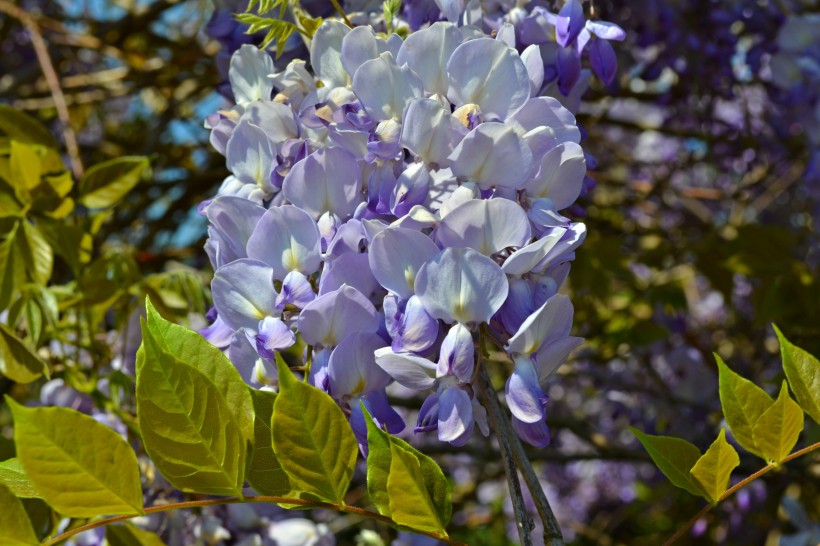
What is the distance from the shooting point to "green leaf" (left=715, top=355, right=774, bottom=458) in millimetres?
604

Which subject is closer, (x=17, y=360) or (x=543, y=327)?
(x=543, y=327)

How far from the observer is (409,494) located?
1.80 feet

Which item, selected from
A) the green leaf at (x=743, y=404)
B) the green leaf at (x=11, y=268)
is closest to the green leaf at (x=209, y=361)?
the green leaf at (x=743, y=404)

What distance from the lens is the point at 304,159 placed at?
68 centimetres

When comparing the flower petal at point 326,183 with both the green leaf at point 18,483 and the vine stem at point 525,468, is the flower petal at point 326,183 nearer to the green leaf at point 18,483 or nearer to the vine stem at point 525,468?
the vine stem at point 525,468

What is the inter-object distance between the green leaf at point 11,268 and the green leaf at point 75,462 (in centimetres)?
55

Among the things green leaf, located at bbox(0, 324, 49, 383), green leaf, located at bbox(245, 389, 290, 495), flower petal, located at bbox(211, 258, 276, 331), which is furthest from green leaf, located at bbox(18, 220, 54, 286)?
green leaf, located at bbox(245, 389, 290, 495)

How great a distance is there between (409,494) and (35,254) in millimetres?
662

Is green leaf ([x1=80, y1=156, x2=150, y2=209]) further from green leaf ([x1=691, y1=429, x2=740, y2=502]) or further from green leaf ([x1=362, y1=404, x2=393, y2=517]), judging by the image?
green leaf ([x1=691, y1=429, x2=740, y2=502])

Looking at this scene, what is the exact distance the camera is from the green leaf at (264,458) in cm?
58

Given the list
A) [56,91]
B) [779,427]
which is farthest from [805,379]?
[56,91]

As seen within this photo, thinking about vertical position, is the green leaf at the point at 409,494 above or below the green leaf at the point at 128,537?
above

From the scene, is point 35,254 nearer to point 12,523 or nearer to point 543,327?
point 12,523

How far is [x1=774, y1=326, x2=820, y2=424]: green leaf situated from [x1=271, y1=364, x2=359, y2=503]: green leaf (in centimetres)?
33
